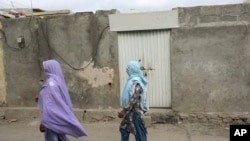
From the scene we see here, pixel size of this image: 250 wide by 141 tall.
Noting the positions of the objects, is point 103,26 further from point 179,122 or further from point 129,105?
point 129,105

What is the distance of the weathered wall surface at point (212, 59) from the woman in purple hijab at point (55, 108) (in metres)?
3.87

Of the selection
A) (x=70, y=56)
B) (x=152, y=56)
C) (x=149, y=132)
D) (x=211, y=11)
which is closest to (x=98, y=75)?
(x=70, y=56)

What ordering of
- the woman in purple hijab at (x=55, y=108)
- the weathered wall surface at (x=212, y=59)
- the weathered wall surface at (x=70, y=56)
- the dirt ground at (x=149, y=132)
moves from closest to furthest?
the woman in purple hijab at (x=55, y=108) < the dirt ground at (x=149, y=132) < the weathered wall surface at (x=212, y=59) < the weathered wall surface at (x=70, y=56)

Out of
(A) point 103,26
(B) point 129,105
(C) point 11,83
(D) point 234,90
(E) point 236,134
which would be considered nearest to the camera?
(E) point 236,134

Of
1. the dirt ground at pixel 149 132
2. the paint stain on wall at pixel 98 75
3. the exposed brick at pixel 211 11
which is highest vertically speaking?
the exposed brick at pixel 211 11

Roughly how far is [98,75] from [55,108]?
13.2 ft

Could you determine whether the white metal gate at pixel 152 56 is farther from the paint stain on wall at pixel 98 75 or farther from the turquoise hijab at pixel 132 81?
the turquoise hijab at pixel 132 81

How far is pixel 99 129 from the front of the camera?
26.8 feet

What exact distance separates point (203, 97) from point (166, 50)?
1.23 m

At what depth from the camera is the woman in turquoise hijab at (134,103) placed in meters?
5.57

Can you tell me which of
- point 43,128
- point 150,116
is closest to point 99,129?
point 150,116

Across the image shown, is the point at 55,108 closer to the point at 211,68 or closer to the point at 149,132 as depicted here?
the point at 149,132

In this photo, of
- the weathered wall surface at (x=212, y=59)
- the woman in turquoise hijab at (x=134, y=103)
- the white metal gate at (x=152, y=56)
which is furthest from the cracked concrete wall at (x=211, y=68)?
the woman in turquoise hijab at (x=134, y=103)

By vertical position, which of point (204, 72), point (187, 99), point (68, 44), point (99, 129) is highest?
point (68, 44)
